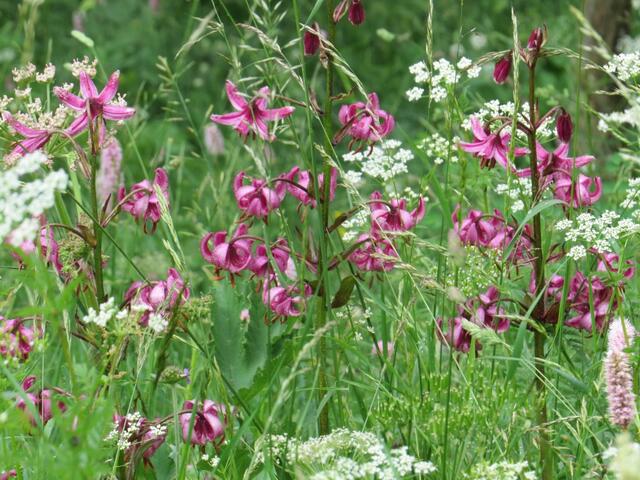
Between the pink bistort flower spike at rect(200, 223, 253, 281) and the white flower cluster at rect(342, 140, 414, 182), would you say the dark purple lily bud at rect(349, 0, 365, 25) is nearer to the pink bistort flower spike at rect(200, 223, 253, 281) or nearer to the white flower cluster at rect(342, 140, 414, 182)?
the white flower cluster at rect(342, 140, 414, 182)

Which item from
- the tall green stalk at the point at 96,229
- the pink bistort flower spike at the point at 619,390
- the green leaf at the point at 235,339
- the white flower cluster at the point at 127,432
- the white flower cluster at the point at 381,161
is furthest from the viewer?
the white flower cluster at the point at 381,161

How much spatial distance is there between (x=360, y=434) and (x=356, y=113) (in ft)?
2.89

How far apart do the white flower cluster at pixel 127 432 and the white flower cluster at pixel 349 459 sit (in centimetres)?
30

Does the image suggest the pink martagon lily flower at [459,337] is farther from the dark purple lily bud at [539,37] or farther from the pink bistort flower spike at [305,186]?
the dark purple lily bud at [539,37]

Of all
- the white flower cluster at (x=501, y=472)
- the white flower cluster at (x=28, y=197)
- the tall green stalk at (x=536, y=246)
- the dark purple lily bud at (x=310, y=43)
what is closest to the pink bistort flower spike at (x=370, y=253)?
the tall green stalk at (x=536, y=246)

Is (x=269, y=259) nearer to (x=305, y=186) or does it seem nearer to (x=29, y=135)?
(x=305, y=186)

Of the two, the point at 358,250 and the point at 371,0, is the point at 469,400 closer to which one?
the point at 358,250

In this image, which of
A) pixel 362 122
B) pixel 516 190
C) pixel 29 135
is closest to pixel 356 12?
pixel 362 122

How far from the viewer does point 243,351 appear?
2.28 m

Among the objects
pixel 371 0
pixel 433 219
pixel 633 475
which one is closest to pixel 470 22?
pixel 371 0

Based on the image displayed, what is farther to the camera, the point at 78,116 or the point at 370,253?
the point at 370,253

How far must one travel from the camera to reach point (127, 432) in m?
2.08

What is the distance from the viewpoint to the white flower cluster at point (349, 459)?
1676 mm

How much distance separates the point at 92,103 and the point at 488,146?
0.86 m
